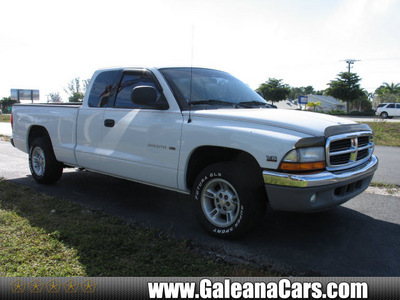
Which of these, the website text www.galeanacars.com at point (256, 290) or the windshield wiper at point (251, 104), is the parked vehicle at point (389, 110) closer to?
the windshield wiper at point (251, 104)

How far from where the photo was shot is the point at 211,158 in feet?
13.4

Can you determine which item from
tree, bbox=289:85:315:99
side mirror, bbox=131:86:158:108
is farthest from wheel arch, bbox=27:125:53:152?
tree, bbox=289:85:315:99

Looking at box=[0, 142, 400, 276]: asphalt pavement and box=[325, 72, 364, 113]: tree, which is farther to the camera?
box=[325, 72, 364, 113]: tree

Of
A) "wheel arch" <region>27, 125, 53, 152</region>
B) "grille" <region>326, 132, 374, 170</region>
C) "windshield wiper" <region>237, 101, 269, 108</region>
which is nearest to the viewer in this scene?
"grille" <region>326, 132, 374, 170</region>

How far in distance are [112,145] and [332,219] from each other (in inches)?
116

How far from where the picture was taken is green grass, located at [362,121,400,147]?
12834mm

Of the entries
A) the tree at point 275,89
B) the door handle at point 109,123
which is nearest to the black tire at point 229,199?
the door handle at point 109,123

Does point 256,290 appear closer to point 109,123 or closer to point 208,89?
point 208,89

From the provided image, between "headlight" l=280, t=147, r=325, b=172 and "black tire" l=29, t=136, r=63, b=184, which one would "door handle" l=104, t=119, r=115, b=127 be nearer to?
"black tire" l=29, t=136, r=63, b=184

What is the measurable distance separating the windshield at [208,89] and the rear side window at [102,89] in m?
1.01

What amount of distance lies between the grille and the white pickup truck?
0.03 ft

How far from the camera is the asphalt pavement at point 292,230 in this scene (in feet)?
10.9

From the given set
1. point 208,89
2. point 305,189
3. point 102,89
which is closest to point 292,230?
point 305,189

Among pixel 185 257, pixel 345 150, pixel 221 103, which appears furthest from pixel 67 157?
pixel 345 150
